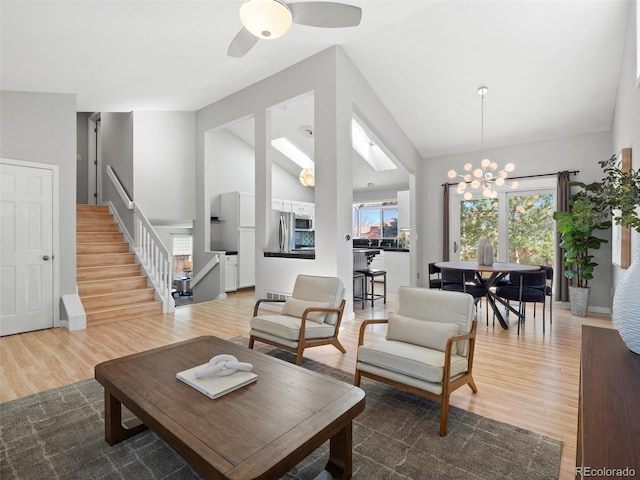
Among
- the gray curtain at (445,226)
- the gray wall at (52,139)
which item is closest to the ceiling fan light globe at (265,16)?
the gray wall at (52,139)

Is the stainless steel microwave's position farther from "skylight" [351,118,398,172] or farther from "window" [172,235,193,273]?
"window" [172,235,193,273]

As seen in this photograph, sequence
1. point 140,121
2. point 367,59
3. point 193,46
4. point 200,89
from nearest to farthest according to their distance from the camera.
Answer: point 193,46 < point 367,59 < point 200,89 < point 140,121

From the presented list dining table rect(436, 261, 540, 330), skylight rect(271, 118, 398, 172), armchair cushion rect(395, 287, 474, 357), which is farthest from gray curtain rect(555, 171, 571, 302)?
armchair cushion rect(395, 287, 474, 357)

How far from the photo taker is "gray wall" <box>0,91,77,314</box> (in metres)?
4.21

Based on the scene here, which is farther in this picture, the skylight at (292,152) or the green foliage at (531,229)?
the skylight at (292,152)

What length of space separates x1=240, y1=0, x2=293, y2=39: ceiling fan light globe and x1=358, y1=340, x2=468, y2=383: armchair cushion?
7.67ft

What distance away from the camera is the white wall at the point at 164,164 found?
6547 millimetres

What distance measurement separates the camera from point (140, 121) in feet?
21.3

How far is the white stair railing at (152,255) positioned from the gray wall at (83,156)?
2.46 metres

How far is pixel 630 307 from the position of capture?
134 centimetres

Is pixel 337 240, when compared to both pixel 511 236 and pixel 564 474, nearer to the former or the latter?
pixel 564 474

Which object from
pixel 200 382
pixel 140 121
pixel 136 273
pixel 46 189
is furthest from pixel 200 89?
pixel 200 382

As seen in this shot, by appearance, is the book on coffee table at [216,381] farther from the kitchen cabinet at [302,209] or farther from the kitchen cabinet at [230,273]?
the kitchen cabinet at [302,209]

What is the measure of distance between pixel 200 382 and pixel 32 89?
469cm
